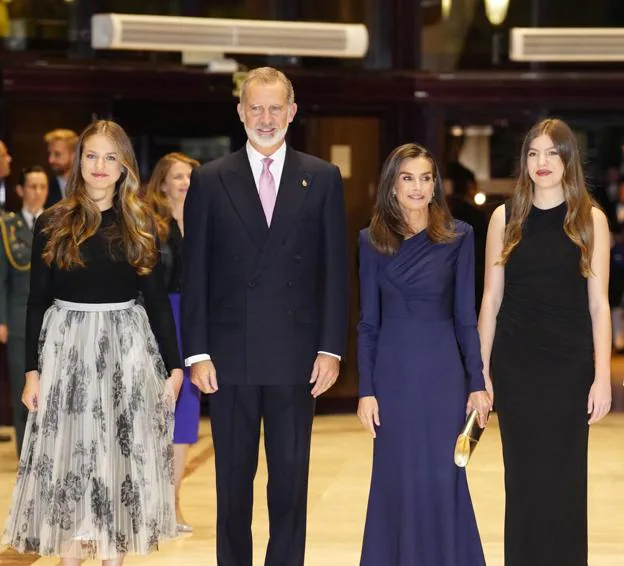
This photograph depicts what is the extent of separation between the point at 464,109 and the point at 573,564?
5.93 metres

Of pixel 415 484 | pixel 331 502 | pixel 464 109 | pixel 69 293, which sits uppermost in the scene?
pixel 464 109

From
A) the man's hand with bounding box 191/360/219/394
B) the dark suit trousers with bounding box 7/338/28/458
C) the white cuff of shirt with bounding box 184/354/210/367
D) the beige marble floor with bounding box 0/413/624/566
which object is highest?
the white cuff of shirt with bounding box 184/354/210/367

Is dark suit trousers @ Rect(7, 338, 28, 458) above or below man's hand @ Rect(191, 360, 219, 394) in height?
below

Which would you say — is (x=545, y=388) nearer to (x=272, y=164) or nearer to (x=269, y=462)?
(x=269, y=462)

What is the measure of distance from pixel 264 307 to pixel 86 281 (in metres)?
0.62

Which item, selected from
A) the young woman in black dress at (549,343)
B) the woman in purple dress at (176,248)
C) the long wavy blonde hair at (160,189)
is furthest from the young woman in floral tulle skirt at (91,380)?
the long wavy blonde hair at (160,189)

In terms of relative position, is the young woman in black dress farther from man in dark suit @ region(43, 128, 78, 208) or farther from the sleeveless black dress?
man in dark suit @ region(43, 128, 78, 208)

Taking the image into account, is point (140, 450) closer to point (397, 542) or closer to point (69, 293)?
point (69, 293)

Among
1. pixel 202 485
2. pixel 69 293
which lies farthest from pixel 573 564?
pixel 202 485

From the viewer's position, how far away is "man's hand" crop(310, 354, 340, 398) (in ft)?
16.8

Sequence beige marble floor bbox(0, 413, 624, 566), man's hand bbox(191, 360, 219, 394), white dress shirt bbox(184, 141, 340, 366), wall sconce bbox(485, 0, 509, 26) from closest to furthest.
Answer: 1. man's hand bbox(191, 360, 219, 394)
2. white dress shirt bbox(184, 141, 340, 366)
3. beige marble floor bbox(0, 413, 624, 566)
4. wall sconce bbox(485, 0, 509, 26)

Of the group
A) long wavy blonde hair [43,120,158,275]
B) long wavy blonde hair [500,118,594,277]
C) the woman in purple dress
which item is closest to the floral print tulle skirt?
long wavy blonde hair [43,120,158,275]

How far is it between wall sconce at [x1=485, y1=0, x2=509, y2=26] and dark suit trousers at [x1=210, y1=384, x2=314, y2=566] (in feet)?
19.7

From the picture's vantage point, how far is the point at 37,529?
5.23m
